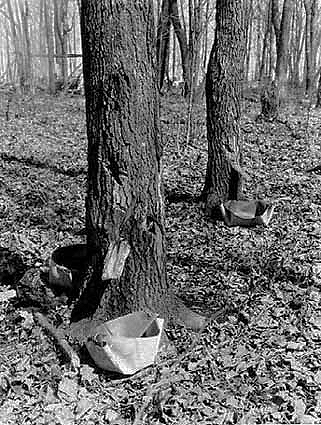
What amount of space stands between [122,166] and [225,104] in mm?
2927

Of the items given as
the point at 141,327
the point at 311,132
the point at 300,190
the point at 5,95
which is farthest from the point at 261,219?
the point at 5,95

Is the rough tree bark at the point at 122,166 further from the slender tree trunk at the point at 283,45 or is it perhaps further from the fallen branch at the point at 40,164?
the slender tree trunk at the point at 283,45

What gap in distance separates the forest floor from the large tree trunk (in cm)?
47

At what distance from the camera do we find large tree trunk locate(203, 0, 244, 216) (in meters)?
5.83

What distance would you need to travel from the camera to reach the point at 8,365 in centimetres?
322

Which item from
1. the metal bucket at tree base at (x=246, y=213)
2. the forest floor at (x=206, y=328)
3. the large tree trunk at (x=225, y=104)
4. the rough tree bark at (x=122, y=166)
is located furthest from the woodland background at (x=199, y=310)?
the rough tree bark at (x=122, y=166)

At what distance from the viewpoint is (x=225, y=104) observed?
589 centimetres

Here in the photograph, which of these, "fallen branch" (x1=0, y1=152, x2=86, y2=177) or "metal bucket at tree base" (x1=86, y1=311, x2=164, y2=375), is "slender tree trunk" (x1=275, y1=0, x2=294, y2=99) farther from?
"metal bucket at tree base" (x1=86, y1=311, x2=164, y2=375)

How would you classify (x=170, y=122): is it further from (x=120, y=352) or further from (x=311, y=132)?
(x=120, y=352)

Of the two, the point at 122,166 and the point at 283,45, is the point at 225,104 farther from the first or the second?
the point at 283,45

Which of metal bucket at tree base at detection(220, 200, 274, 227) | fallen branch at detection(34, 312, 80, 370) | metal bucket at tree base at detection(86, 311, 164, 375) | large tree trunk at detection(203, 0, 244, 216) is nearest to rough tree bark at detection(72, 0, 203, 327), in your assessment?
fallen branch at detection(34, 312, 80, 370)

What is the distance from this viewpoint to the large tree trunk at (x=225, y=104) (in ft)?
19.1

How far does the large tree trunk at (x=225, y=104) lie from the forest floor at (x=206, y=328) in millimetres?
471

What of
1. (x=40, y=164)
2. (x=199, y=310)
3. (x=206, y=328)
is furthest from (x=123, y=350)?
(x=40, y=164)
